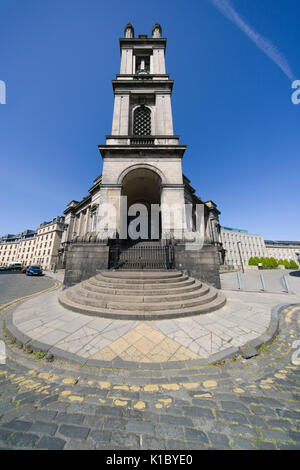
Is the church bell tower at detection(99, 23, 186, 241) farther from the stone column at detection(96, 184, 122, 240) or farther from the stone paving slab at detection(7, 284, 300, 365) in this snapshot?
the stone paving slab at detection(7, 284, 300, 365)

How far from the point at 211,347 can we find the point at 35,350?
353cm

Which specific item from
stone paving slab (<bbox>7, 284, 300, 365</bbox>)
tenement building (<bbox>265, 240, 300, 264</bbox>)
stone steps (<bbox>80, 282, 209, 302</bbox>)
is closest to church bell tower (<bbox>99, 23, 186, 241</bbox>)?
stone steps (<bbox>80, 282, 209, 302</bbox>)

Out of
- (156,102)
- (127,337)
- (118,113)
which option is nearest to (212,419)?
(127,337)

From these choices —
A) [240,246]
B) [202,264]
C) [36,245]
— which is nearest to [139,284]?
[202,264]

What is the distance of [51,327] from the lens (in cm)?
388

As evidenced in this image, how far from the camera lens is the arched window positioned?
1580 cm

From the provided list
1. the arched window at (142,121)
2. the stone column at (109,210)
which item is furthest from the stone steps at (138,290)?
the arched window at (142,121)

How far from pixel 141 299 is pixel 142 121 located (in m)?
17.8

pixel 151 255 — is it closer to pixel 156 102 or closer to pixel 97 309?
pixel 97 309

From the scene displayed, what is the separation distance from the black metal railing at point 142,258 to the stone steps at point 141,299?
1.82 meters

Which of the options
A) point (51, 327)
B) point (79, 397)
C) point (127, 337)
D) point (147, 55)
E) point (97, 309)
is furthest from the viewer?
point (147, 55)

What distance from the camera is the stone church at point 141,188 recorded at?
8242 mm

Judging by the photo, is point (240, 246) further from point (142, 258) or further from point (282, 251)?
point (142, 258)

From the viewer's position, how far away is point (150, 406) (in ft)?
6.51
